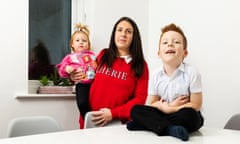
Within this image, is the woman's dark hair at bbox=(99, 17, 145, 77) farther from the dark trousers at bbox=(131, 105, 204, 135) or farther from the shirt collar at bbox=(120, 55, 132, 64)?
the dark trousers at bbox=(131, 105, 204, 135)

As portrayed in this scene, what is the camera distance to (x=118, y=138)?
1265 mm

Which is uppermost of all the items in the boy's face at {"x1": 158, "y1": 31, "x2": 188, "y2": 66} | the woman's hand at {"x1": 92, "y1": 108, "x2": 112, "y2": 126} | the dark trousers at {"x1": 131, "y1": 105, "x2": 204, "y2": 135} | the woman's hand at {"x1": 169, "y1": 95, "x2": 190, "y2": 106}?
the boy's face at {"x1": 158, "y1": 31, "x2": 188, "y2": 66}

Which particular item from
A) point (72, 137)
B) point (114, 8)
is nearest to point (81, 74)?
point (114, 8)

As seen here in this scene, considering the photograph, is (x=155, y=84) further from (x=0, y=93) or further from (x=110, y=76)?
(x=0, y=93)

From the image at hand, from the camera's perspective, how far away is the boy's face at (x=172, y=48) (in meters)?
1.55

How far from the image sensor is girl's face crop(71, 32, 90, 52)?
8.16 ft

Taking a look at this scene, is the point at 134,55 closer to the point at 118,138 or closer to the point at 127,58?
the point at 127,58

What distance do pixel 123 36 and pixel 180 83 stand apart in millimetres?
721

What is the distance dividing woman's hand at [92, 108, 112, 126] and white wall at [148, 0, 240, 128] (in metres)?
0.91

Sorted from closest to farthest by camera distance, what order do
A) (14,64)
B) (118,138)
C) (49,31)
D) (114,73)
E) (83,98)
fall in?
1. (118,138)
2. (114,73)
3. (83,98)
4. (14,64)
5. (49,31)

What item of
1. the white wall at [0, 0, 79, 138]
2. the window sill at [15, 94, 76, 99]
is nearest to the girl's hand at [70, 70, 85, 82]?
the window sill at [15, 94, 76, 99]

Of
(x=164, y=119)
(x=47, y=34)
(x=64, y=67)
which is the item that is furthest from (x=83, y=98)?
(x=164, y=119)

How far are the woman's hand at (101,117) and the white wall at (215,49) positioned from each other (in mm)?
906

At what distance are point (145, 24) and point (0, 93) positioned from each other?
146 cm
